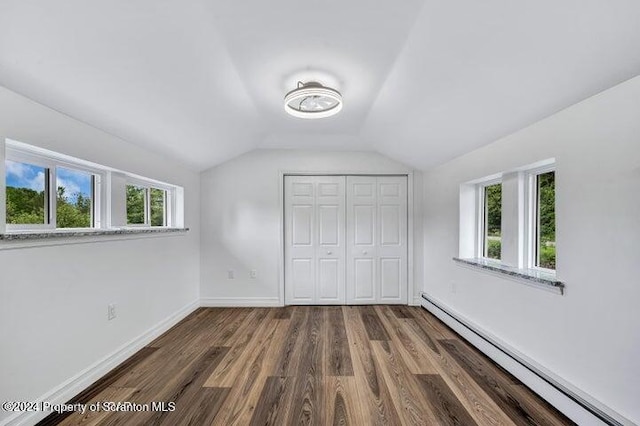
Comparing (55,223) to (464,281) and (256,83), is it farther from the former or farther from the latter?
(464,281)

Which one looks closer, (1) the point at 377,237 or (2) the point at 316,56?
(2) the point at 316,56

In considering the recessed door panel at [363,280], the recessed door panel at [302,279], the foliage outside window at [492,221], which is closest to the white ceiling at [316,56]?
the foliage outside window at [492,221]

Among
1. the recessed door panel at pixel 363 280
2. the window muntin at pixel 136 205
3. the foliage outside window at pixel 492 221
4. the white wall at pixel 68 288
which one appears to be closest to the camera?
the white wall at pixel 68 288

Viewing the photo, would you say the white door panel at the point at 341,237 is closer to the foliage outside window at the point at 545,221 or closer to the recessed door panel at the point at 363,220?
the recessed door panel at the point at 363,220

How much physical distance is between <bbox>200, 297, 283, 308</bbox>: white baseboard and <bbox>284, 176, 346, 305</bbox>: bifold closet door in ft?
0.93

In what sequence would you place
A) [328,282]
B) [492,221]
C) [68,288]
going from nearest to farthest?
[68,288] → [492,221] → [328,282]

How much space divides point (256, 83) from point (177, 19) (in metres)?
0.85

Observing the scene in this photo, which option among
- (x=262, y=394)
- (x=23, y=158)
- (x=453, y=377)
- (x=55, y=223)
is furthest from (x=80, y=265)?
(x=453, y=377)

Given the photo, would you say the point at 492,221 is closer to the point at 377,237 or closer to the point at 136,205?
the point at 377,237

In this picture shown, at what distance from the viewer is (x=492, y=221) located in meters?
3.04

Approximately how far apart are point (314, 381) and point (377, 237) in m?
2.32

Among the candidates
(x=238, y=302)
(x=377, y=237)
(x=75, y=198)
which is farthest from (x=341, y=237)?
(x=75, y=198)

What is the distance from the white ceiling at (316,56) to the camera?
1.30 metres

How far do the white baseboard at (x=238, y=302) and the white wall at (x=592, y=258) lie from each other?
276 centimetres
